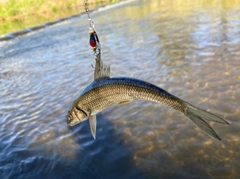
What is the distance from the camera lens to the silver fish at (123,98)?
2541mm

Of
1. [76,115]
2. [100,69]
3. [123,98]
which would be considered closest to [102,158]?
[76,115]

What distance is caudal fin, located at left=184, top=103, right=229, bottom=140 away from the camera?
243cm

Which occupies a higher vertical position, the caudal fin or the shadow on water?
the caudal fin

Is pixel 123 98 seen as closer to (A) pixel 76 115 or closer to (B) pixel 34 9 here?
(A) pixel 76 115

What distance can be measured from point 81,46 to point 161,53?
6.53 m

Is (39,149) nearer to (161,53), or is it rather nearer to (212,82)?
(212,82)

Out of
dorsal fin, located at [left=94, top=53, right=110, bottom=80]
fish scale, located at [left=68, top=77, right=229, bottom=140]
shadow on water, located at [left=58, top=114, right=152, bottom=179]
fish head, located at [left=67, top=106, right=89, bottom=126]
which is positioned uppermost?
dorsal fin, located at [left=94, top=53, right=110, bottom=80]

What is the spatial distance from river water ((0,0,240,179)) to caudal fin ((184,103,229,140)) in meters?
2.02

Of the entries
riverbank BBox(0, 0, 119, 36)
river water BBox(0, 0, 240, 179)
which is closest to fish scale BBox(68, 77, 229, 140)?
river water BBox(0, 0, 240, 179)

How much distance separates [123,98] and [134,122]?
3.05m

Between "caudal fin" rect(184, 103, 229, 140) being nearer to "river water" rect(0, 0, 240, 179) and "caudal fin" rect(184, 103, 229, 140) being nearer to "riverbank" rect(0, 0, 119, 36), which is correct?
"river water" rect(0, 0, 240, 179)

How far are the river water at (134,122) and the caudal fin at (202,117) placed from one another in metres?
2.02

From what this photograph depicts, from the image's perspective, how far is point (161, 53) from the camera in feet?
35.8

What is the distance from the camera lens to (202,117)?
8.23 ft
